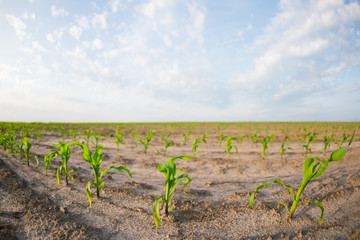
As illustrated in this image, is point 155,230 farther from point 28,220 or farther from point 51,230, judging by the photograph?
point 28,220

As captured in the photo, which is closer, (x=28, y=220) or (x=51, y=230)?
(x=51, y=230)

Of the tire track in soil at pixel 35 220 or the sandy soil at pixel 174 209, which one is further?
the sandy soil at pixel 174 209

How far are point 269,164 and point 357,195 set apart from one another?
226cm

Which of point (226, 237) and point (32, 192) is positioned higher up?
point (32, 192)

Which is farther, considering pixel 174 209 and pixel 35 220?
pixel 174 209

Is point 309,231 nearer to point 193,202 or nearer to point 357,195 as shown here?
point 193,202

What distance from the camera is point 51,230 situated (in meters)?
2.11

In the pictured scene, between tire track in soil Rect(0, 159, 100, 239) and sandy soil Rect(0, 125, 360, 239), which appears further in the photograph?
sandy soil Rect(0, 125, 360, 239)

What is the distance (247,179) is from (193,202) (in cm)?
203

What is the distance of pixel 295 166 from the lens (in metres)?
5.20

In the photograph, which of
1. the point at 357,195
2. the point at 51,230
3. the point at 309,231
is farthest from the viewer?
the point at 357,195

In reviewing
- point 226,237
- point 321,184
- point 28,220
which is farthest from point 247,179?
point 28,220

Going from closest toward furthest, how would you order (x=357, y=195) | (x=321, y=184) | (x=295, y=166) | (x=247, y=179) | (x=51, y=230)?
(x=51, y=230)
(x=357, y=195)
(x=321, y=184)
(x=247, y=179)
(x=295, y=166)

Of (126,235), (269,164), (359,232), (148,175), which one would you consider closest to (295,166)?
(269,164)
